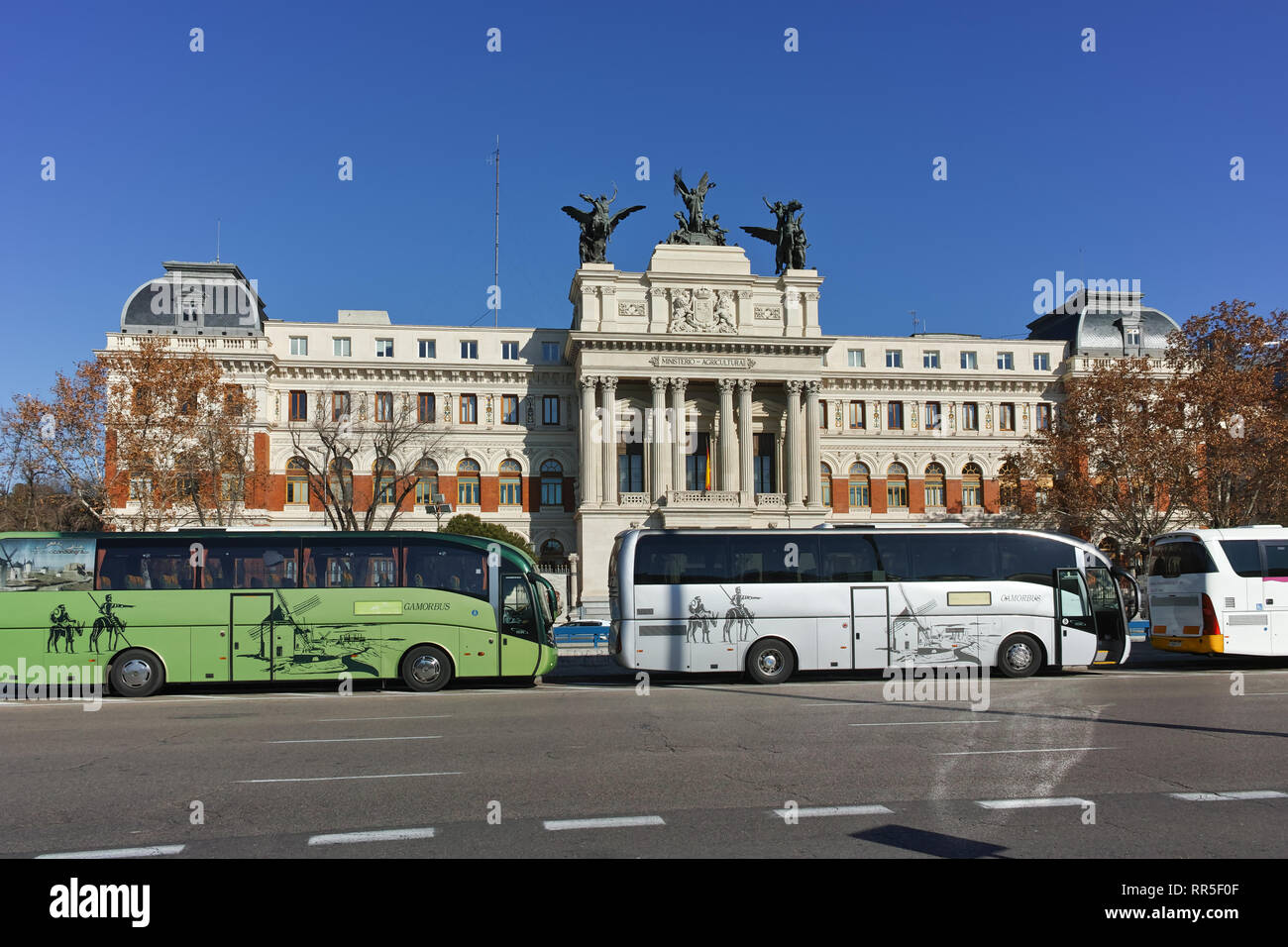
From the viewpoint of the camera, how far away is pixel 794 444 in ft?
182

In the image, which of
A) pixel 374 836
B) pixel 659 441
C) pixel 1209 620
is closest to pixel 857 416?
pixel 659 441

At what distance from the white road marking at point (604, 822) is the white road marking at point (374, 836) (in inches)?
39.9

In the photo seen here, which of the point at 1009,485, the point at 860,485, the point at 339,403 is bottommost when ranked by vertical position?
the point at 1009,485

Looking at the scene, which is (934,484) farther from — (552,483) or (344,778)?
(344,778)

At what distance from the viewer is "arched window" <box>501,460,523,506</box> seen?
58.4 metres

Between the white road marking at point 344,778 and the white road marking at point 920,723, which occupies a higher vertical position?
the white road marking at point 344,778

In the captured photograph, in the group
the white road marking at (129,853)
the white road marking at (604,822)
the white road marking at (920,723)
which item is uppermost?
the white road marking at (129,853)

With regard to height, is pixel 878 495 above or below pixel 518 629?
above

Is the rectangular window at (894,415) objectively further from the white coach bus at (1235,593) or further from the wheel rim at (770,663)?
the wheel rim at (770,663)

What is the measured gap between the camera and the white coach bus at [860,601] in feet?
69.2

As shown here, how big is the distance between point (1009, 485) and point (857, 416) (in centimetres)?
976

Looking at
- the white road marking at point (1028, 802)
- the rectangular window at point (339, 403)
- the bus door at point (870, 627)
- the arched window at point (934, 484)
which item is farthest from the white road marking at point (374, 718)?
the arched window at point (934, 484)
